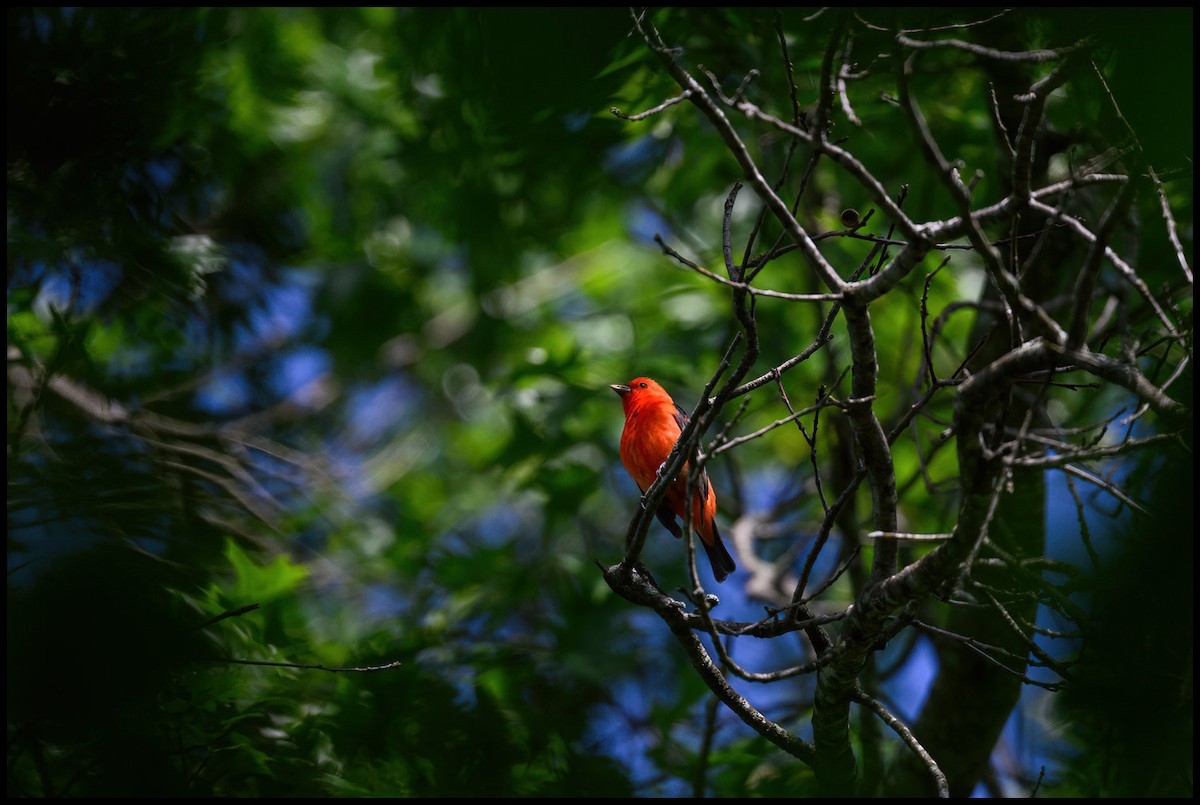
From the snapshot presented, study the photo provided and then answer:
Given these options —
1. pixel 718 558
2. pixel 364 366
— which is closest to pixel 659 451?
pixel 718 558

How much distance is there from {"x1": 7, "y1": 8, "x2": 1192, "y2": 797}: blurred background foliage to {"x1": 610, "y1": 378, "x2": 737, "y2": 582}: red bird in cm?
71

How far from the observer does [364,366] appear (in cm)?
906

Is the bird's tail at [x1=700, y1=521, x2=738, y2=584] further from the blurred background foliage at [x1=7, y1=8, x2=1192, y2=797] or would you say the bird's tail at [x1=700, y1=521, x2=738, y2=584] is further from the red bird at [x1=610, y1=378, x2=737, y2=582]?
the blurred background foliage at [x1=7, y1=8, x2=1192, y2=797]

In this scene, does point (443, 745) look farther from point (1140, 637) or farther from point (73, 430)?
point (1140, 637)

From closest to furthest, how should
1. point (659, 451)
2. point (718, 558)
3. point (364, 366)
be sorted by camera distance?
point (659, 451) < point (718, 558) < point (364, 366)

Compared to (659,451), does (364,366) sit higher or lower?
higher

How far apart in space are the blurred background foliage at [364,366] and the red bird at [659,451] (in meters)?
0.71

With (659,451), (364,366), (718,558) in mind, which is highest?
(364,366)

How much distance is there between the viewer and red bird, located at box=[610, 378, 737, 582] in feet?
16.2

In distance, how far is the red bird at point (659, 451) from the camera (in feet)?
16.2

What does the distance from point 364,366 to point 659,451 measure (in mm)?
5045

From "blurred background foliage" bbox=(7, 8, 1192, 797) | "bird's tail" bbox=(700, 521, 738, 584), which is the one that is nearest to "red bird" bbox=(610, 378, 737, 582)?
"bird's tail" bbox=(700, 521, 738, 584)

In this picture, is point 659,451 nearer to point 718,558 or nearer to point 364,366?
point 718,558

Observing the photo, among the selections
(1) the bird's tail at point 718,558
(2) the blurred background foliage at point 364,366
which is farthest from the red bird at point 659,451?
(2) the blurred background foliage at point 364,366
